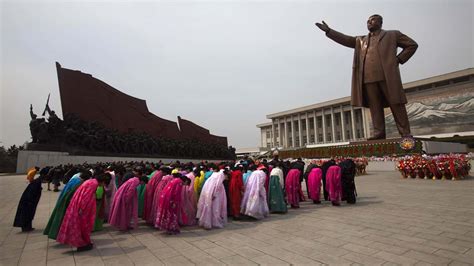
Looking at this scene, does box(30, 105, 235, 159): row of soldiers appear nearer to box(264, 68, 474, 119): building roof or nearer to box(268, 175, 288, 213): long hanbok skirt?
box(268, 175, 288, 213): long hanbok skirt

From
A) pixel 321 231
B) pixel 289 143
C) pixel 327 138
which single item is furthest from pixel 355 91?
pixel 289 143

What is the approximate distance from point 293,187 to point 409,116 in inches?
1396

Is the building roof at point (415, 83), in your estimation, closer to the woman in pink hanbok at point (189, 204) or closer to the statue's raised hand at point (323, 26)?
the statue's raised hand at point (323, 26)

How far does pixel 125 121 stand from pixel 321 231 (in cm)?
2194

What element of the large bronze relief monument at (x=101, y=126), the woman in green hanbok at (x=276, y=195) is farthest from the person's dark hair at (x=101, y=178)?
the large bronze relief monument at (x=101, y=126)

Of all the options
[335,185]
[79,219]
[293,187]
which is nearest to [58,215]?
[79,219]

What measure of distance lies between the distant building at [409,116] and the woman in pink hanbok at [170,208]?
36377 millimetres

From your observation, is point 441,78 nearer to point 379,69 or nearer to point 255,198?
point 379,69

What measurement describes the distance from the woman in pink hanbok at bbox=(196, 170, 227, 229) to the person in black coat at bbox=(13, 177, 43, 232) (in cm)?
280

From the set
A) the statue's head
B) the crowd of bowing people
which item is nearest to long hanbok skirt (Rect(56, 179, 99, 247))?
the crowd of bowing people

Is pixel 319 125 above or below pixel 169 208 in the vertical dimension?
above

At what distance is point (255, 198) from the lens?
A: 185 inches

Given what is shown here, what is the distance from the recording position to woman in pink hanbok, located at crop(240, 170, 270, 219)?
4664 mm

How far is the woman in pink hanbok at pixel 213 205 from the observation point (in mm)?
4238
